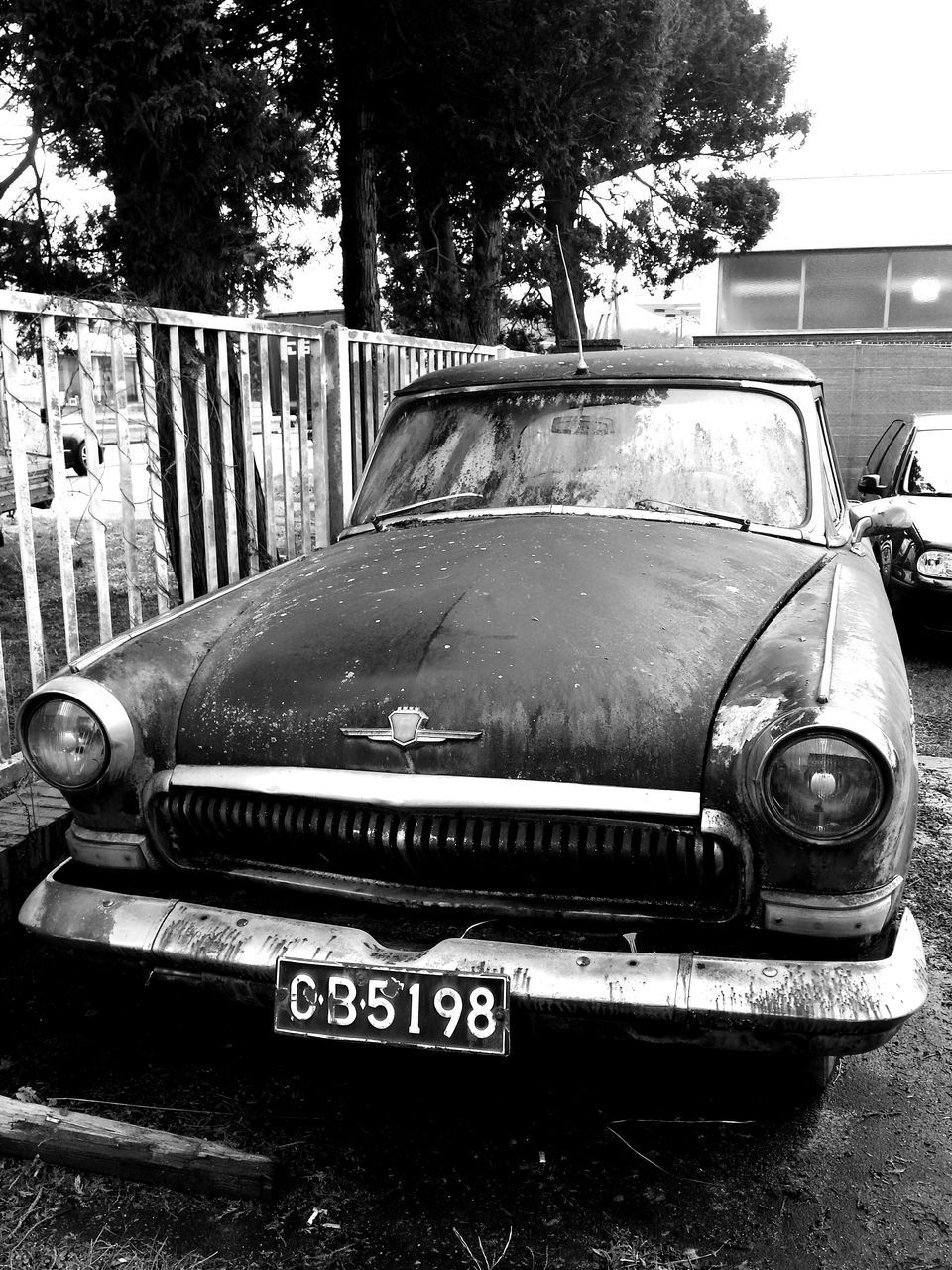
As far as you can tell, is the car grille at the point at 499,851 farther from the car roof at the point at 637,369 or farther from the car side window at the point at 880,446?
the car side window at the point at 880,446

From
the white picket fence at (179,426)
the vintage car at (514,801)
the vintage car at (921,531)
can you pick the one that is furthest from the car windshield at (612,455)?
the vintage car at (921,531)

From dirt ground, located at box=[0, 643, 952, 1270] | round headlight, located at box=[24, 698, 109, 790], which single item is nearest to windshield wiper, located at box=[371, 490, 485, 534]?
round headlight, located at box=[24, 698, 109, 790]

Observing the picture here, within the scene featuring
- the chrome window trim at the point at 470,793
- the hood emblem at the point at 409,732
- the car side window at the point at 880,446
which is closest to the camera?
the chrome window trim at the point at 470,793

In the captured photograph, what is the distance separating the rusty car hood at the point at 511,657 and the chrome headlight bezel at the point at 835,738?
0.14 meters

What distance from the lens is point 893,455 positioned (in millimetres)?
8555

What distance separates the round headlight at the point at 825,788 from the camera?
2.11m

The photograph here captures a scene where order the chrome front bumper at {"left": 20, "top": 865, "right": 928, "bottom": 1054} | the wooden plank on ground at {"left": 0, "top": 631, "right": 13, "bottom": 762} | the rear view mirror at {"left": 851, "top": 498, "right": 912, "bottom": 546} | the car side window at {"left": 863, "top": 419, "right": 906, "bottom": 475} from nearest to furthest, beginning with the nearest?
the chrome front bumper at {"left": 20, "top": 865, "right": 928, "bottom": 1054}
the wooden plank on ground at {"left": 0, "top": 631, "right": 13, "bottom": 762}
the rear view mirror at {"left": 851, "top": 498, "right": 912, "bottom": 546}
the car side window at {"left": 863, "top": 419, "right": 906, "bottom": 475}

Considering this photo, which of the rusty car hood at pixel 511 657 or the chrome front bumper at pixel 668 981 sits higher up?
the rusty car hood at pixel 511 657

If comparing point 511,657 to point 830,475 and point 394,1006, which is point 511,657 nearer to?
point 394,1006

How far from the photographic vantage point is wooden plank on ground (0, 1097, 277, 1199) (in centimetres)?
Answer: 227

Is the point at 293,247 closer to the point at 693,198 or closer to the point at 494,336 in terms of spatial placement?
the point at 494,336

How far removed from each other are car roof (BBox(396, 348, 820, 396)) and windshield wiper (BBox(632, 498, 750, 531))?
56cm

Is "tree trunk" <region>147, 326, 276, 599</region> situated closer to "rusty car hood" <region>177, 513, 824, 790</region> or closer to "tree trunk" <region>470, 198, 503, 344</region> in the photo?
"rusty car hood" <region>177, 513, 824, 790</region>

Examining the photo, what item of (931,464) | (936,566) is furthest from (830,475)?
(931,464)
